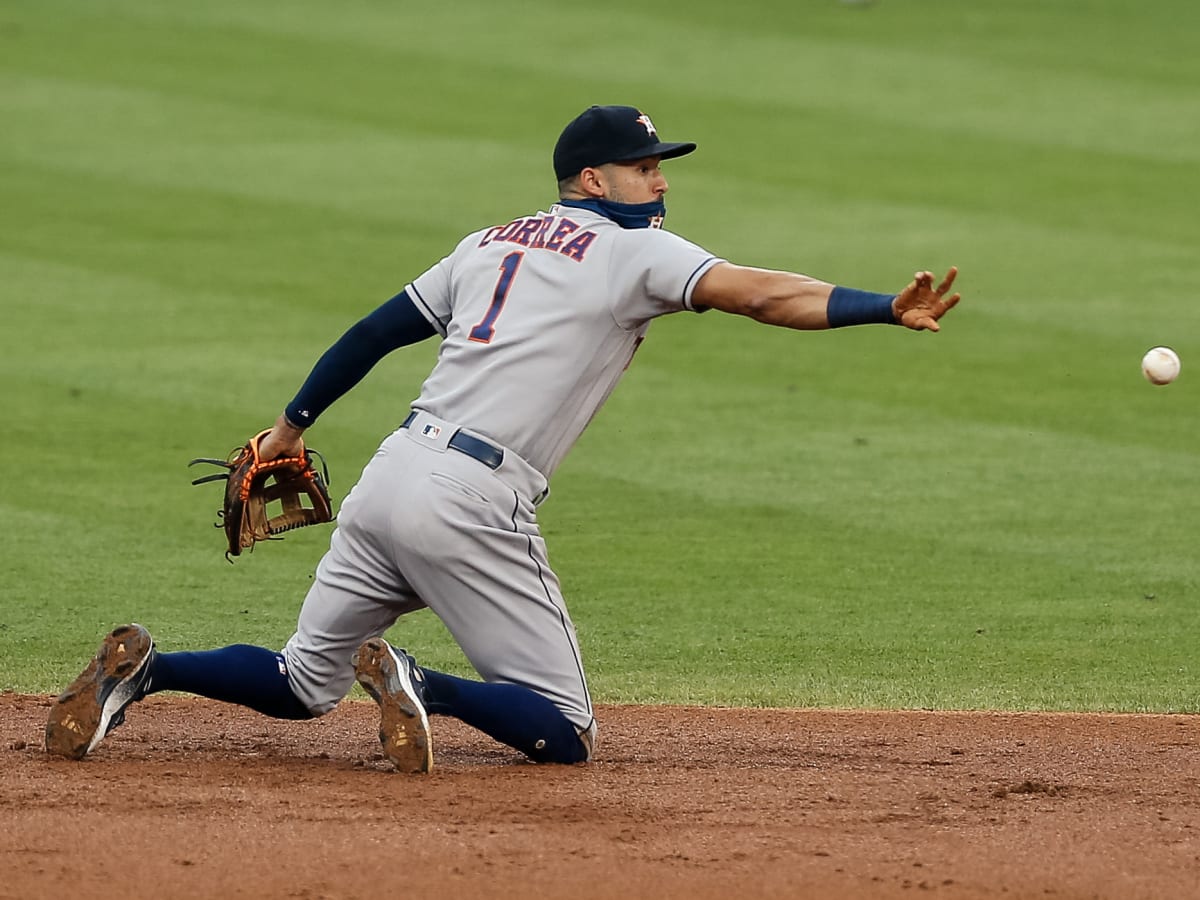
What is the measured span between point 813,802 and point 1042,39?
14681mm

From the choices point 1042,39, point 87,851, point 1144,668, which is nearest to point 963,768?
point 1144,668

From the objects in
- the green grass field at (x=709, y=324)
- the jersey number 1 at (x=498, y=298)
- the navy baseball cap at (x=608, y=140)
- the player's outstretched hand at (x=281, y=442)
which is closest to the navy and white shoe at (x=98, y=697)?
the player's outstretched hand at (x=281, y=442)

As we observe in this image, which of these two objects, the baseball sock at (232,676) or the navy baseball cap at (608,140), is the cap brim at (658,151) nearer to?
the navy baseball cap at (608,140)

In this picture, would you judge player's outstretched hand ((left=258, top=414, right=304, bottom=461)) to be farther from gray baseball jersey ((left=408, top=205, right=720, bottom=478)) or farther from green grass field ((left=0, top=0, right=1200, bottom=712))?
green grass field ((left=0, top=0, right=1200, bottom=712))

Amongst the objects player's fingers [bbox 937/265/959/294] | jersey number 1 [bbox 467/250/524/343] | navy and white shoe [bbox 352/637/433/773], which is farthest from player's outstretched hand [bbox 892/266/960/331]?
navy and white shoe [bbox 352/637/433/773]

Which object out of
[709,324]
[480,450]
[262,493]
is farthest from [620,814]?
[709,324]

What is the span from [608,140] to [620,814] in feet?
5.39

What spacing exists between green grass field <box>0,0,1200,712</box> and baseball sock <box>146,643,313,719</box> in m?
1.24

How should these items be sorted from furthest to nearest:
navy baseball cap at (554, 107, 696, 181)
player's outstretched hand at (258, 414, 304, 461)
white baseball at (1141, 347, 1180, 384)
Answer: white baseball at (1141, 347, 1180, 384) → player's outstretched hand at (258, 414, 304, 461) → navy baseball cap at (554, 107, 696, 181)

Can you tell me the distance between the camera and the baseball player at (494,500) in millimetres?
Result: 4852

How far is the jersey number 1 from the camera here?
16.3ft

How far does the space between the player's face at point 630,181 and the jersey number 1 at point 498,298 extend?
0.28m

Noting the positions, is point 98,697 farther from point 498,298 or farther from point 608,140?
point 608,140

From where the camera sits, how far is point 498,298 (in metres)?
5.01
